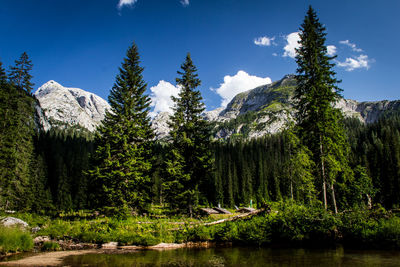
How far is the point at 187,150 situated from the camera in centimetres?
2600

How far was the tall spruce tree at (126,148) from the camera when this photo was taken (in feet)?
71.3

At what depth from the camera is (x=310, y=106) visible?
1878 cm

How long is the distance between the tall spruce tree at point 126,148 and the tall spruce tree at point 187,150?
262 cm

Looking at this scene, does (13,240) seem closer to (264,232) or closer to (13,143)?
(264,232)

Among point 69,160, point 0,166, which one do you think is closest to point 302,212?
point 0,166

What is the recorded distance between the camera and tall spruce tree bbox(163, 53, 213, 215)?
24.1 meters

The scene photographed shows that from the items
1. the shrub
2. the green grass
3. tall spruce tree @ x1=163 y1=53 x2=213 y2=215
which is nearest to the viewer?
the green grass

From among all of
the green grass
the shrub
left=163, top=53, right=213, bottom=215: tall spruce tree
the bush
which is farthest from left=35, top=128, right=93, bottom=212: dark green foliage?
the bush

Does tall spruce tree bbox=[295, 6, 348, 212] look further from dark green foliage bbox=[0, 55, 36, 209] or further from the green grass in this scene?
dark green foliage bbox=[0, 55, 36, 209]

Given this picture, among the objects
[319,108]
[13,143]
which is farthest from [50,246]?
[13,143]

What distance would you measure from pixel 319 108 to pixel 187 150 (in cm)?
1379

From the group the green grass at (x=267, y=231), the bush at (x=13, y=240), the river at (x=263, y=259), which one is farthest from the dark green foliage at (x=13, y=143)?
the river at (x=263, y=259)

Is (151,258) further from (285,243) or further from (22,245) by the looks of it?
(285,243)

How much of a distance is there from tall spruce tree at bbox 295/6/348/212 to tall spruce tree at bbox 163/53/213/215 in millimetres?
10563
